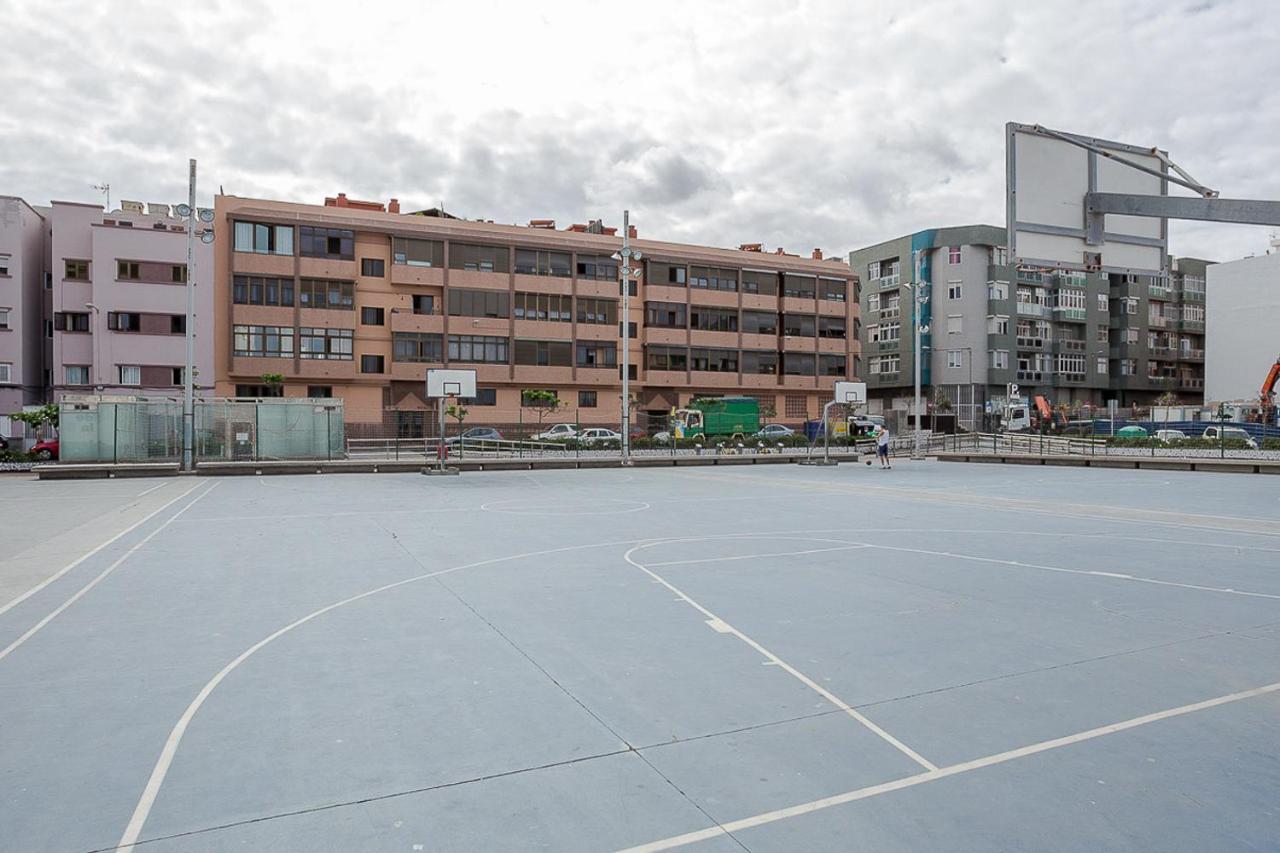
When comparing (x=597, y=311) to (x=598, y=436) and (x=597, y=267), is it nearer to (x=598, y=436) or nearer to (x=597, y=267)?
(x=597, y=267)

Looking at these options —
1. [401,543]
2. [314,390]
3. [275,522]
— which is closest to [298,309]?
[314,390]

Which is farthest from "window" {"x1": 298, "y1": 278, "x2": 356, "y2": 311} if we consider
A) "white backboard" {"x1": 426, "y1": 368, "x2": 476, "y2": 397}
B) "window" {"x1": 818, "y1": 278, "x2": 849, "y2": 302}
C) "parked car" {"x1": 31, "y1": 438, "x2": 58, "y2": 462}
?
"window" {"x1": 818, "y1": 278, "x2": 849, "y2": 302}

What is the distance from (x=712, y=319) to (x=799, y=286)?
29.3 feet

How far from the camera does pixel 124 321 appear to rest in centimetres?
5162

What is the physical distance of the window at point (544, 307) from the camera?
59.2 m

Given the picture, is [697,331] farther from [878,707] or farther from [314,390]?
[878,707]

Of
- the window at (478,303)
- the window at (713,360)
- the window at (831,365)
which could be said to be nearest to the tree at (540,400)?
the window at (478,303)

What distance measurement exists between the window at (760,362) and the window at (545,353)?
1503 cm

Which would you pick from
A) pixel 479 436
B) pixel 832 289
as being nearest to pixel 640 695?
pixel 479 436

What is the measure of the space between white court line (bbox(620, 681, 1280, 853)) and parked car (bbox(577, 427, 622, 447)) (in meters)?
40.7


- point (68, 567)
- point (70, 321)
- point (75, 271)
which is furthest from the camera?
point (75, 271)

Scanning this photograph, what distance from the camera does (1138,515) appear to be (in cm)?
1697

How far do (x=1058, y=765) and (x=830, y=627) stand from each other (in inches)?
121

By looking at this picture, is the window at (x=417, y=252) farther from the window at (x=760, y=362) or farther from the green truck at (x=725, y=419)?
the window at (x=760, y=362)
